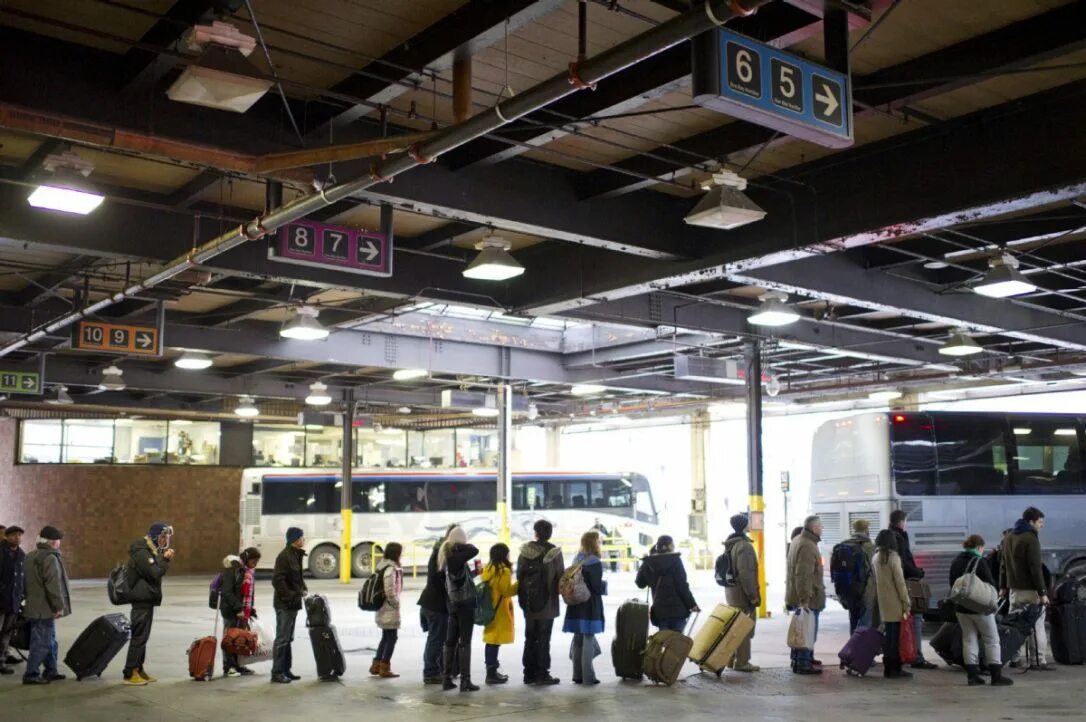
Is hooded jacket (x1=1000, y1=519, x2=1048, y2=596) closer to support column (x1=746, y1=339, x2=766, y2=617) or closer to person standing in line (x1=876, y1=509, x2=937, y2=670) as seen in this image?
person standing in line (x1=876, y1=509, x2=937, y2=670)

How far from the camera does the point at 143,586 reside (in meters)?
10.9

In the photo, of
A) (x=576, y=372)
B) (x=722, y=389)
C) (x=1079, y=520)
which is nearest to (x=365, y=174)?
(x=1079, y=520)

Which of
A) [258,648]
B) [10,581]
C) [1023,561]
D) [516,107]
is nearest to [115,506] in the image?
[10,581]

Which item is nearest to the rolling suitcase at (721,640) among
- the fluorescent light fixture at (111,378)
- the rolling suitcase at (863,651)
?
the rolling suitcase at (863,651)

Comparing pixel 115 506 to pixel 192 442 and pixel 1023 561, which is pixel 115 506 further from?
pixel 1023 561

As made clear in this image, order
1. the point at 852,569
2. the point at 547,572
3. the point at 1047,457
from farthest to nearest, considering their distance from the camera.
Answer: the point at 1047,457
the point at 852,569
the point at 547,572

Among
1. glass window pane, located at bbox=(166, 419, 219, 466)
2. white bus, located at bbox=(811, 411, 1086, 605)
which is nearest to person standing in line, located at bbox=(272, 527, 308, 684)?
white bus, located at bbox=(811, 411, 1086, 605)

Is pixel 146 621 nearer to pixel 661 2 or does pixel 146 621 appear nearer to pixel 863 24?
pixel 661 2

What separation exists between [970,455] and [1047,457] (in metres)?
1.35

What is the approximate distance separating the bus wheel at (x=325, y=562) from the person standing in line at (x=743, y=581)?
824 inches

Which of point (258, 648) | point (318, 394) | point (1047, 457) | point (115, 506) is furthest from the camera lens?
point (115, 506)

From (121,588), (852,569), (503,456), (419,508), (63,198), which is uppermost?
(63,198)

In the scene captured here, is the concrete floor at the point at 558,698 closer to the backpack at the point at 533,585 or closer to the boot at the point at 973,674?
the boot at the point at 973,674

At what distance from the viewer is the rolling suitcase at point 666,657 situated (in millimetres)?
10797
